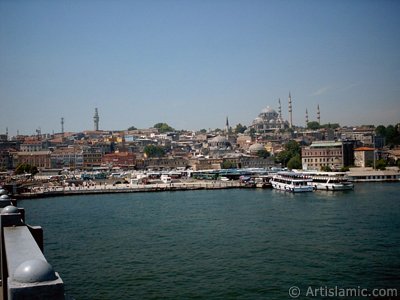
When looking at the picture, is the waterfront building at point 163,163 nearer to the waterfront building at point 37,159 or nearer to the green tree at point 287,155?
the waterfront building at point 37,159

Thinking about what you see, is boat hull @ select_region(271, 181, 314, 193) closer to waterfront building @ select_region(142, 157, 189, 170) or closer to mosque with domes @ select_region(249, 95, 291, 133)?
waterfront building @ select_region(142, 157, 189, 170)

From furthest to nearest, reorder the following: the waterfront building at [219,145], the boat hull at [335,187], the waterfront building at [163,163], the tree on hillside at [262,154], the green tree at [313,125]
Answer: the green tree at [313,125], the waterfront building at [219,145], the tree on hillside at [262,154], the waterfront building at [163,163], the boat hull at [335,187]

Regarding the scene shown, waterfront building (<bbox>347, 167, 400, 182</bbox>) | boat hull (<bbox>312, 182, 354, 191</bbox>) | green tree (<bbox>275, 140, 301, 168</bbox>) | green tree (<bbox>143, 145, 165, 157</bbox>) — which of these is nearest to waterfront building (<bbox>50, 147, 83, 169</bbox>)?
green tree (<bbox>143, 145, 165, 157</bbox>)

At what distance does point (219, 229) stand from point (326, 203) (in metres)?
5.39

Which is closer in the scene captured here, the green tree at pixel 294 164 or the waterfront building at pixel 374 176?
the waterfront building at pixel 374 176

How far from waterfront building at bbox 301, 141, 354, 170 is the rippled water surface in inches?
696

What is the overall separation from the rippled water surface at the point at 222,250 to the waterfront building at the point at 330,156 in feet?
58.0

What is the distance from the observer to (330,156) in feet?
101

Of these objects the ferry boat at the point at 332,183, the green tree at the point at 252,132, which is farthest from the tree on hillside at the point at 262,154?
the ferry boat at the point at 332,183

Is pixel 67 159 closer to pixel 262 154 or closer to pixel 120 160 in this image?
pixel 120 160

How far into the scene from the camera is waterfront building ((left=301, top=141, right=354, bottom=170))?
1193 inches

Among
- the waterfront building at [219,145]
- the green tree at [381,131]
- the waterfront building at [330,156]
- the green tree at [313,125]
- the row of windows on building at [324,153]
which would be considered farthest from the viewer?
the green tree at [313,125]

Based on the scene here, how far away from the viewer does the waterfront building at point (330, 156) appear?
1193 inches

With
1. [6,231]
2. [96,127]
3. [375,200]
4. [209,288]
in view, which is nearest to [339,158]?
[375,200]
